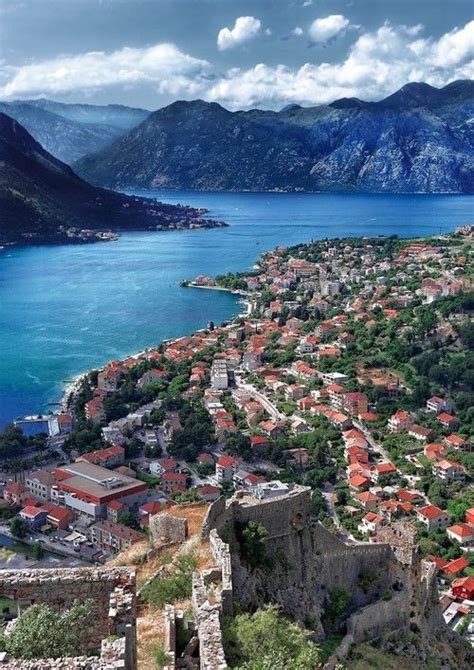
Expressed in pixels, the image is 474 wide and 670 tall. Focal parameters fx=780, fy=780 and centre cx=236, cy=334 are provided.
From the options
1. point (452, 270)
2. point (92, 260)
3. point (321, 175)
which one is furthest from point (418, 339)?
point (321, 175)

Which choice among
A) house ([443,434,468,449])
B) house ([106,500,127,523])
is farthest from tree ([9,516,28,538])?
house ([443,434,468,449])

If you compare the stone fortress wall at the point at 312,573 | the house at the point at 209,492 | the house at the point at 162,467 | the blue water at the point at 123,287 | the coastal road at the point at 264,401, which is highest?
the stone fortress wall at the point at 312,573

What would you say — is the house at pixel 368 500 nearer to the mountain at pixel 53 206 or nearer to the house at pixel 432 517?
the house at pixel 432 517

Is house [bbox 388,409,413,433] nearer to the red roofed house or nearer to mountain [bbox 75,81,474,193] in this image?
the red roofed house

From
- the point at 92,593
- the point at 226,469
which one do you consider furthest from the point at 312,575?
the point at 226,469

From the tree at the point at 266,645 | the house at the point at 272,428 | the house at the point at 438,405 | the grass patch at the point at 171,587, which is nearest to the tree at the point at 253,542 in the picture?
the grass patch at the point at 171,587
